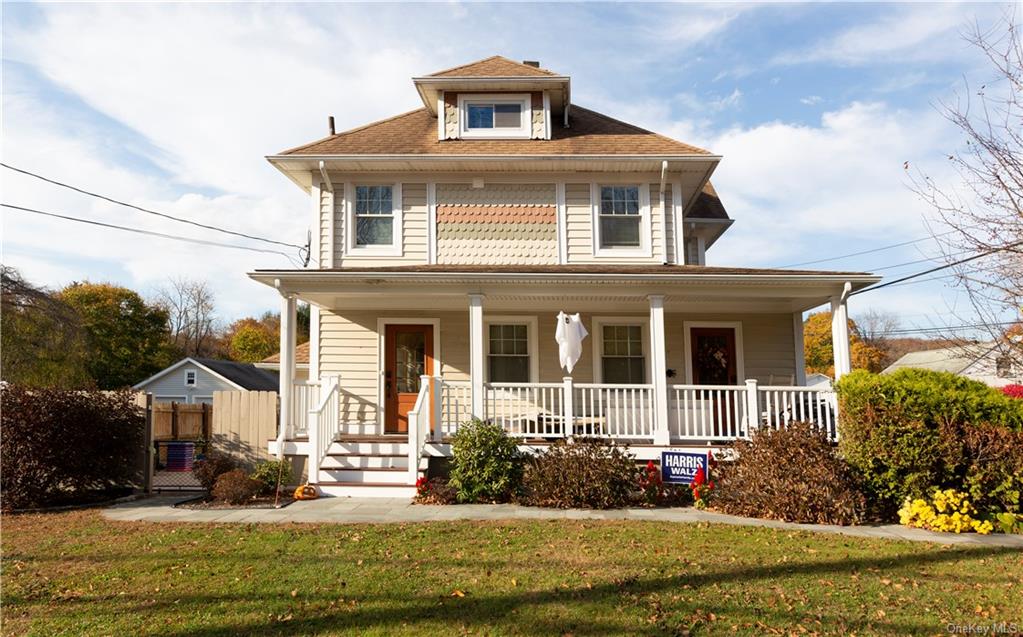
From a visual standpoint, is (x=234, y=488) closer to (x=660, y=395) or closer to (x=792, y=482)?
(x=660, y=395)

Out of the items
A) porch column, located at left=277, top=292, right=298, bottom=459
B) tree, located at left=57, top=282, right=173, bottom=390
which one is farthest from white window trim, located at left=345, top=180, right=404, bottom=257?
tree, located at left=57, top=282, right=173, bottom=390

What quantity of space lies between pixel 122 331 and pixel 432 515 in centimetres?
3700

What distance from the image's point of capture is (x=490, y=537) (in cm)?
714

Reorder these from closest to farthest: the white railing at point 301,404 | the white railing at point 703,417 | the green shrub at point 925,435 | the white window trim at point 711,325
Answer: the green shrub at point 925,435
the white railing at point 703,417
the white railing at point 301,404
the white window trim at point 711,325

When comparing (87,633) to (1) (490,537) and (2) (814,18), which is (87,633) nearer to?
(1) (490,537)

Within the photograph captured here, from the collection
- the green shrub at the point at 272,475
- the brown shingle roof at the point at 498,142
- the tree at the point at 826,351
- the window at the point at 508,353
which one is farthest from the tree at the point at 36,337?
the tree at the point at 826,351

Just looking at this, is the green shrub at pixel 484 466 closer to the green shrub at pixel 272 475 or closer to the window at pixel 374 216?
the green shrub at pixel 272 475

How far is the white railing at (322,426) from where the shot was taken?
33.7 ft

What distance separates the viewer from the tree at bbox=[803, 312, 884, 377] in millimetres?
43906

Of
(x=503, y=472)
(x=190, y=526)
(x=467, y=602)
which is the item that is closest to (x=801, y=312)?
(x=503, y=472)

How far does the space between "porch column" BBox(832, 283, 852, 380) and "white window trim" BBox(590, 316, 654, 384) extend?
3.48 metres

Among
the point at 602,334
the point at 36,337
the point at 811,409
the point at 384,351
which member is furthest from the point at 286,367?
the point at 36,337

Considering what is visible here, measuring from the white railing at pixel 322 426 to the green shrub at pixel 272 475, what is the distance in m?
0.45

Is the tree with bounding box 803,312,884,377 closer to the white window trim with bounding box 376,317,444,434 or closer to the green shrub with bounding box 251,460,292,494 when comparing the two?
the white window trim with bounding box 376,317,444,434
